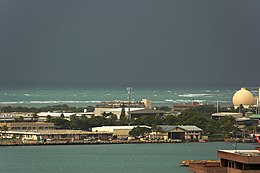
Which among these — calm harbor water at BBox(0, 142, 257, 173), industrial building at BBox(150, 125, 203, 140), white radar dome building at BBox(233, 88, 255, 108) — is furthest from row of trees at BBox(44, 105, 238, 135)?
white radar dome building at BBox(233, 88, 255, 108)

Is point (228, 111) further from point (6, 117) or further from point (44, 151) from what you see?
point (44, 151)

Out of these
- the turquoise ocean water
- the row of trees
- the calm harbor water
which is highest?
the turquoise ocean water

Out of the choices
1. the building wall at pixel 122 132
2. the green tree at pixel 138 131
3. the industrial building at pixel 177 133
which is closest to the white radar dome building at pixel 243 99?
the industrial building at pixel 177 133

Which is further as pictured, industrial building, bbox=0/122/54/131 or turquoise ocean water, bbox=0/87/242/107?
turquoise ocean water, bbox=0/87/242/107

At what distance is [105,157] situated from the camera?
43156 millimetres

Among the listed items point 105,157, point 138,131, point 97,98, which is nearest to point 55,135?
point 138,131

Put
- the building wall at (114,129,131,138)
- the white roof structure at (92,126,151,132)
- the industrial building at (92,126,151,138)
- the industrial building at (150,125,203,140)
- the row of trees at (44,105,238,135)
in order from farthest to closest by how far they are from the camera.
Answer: the row of trees at (44,105,238,135) → the white roof structure at (92,126,151,132) → the industrial building at (92,126,151,138) → the building wall at (114,129,131,138) → the industrial building at (150,125,203,140)

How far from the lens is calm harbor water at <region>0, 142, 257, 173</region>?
3722cm

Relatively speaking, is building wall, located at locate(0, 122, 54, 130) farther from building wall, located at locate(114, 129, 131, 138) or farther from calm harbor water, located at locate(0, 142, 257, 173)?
calm harbor water, located at locate(0, 142, 257, 173)

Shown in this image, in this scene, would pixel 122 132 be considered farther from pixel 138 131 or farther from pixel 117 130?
pixel 138 131

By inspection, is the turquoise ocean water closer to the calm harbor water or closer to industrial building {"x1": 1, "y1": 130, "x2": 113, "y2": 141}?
industrial building {"x1": 1, "y1": 130, "x2": 113, "y2": 141}

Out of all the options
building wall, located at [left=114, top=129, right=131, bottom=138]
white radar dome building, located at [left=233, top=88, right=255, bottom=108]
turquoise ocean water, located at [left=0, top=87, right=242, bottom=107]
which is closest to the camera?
building wall, located at [left=114, top=129, right=131, bottom=138]

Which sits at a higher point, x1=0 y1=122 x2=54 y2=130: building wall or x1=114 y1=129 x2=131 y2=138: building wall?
x1=0 y1=122 x2=54 y2=130: building wall

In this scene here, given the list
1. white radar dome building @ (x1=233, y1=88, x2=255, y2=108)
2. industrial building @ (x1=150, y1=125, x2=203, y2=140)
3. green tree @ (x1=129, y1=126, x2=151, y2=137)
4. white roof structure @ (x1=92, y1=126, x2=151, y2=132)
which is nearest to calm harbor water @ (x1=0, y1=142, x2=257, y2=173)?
industrial building @ (x1=150, y1=125, x2=203, y2=140)
